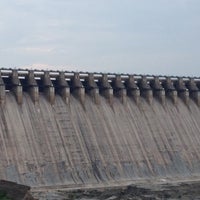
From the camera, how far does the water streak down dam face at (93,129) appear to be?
3600cm

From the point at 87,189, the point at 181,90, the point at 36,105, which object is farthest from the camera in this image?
the point at 181,90

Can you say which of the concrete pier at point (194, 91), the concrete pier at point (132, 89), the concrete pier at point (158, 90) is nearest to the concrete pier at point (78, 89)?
the concrete pier at point (132, 89)

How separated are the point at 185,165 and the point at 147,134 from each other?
3.60 metres

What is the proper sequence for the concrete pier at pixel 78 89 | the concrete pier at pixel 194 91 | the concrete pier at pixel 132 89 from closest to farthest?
1. the concrete pier at pixel 78 89
2. the concrete pier at pixel 132 89
3. the concrete pier at pixel 194 91

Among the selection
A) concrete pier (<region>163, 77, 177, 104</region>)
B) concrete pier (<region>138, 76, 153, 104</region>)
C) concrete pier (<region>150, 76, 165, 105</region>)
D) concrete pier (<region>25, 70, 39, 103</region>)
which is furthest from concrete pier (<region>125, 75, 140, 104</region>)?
concrete pier (<region>25, 70, 39, 103</region>)

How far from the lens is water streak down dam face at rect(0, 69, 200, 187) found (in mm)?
36000

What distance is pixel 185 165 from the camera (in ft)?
143

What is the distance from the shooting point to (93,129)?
133 feet

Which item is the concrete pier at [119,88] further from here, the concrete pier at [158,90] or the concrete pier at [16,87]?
the concrete pier at [16,87]

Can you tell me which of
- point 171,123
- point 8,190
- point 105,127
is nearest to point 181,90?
point 171,123

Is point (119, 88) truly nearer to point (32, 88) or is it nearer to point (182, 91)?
point (182, 91)

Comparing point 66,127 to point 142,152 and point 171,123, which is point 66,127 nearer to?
point 142,152

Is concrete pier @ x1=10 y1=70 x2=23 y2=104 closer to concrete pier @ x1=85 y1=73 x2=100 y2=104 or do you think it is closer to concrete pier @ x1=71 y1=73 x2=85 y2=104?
concrete pier @ x1=71 y1=73 x2=85 y2=104

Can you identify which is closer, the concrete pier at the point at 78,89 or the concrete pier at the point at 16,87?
the concrete pier at the point at 16,87
